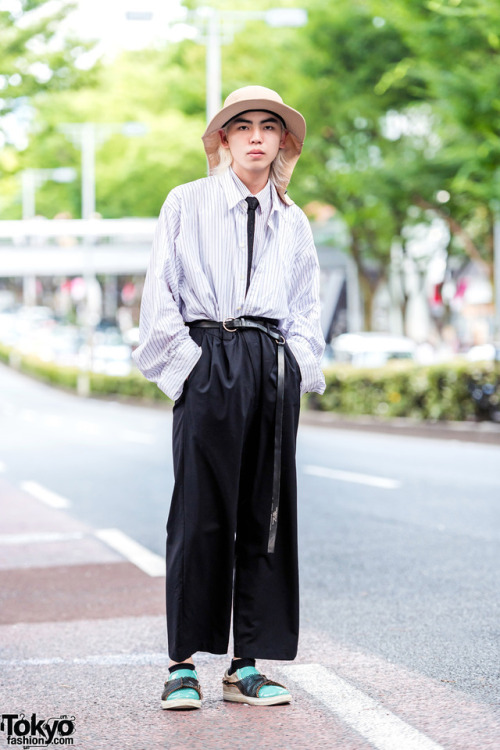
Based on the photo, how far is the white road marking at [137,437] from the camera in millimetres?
18594

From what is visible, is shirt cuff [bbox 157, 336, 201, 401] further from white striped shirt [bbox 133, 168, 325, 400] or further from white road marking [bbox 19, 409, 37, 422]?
white road marking [bbox 19, 409, 37, 422]

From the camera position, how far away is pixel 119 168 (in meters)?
44.0

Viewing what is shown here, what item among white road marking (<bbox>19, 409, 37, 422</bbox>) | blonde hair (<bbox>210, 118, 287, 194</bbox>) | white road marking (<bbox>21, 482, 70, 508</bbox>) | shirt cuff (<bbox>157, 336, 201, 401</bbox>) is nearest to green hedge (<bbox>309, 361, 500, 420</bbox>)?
white road marking (<bbox>19, 409, 37, 422</bbox>)

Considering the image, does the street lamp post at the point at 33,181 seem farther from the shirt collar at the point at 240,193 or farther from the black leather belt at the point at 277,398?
the black leather belt at the point at 277,398

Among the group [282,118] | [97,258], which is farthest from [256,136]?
[97,258]

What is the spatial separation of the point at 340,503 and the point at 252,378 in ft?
20.2

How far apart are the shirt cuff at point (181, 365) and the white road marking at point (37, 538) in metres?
4.45

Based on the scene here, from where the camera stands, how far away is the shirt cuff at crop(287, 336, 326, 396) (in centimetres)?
386

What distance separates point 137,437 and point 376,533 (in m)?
11.9

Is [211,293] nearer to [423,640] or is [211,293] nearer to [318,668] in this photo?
[318,668]

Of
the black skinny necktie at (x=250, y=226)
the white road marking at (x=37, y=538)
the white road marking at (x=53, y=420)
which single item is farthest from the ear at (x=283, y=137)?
the white road marking at (x=53, y=420)

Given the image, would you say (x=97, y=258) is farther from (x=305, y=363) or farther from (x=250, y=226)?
(x=305, y=363)

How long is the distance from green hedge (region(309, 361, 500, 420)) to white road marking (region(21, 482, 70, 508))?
861cm

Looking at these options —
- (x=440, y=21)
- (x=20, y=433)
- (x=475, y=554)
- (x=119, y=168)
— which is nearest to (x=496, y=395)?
(x=440, y=21)
